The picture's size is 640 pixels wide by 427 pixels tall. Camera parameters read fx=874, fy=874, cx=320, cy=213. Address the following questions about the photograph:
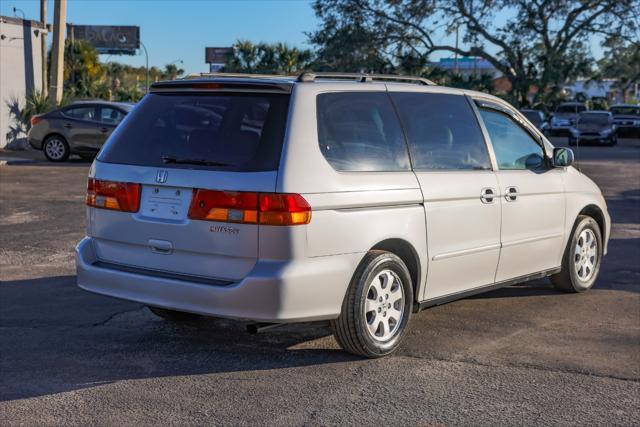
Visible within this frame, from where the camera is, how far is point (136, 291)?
5.28 meters

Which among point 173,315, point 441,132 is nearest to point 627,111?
point 441,132

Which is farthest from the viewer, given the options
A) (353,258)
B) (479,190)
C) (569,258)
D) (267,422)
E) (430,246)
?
(569,258)

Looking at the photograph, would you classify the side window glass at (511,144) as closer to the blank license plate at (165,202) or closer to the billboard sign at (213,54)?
the blank license plate at (165,202)

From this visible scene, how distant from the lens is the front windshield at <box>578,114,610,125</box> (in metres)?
35.9

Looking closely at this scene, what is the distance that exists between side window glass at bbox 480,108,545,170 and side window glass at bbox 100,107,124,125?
617 inches

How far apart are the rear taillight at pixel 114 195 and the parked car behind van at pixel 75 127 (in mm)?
15976

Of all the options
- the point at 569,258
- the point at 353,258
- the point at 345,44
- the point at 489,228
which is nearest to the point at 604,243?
the point at 569,258

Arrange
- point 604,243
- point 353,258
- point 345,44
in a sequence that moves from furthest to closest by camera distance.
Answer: point 345,44 < point 604,243 < point 353,258

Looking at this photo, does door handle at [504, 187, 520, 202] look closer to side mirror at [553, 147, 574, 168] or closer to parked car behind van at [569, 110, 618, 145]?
side mirror at [553, 147, 574, 168]

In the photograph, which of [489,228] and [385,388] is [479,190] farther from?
[385,388]

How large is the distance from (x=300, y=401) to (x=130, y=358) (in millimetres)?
1305

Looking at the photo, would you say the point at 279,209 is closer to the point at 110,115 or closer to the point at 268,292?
the point at 268,292

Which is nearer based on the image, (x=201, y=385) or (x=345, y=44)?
(x=201, y=385)

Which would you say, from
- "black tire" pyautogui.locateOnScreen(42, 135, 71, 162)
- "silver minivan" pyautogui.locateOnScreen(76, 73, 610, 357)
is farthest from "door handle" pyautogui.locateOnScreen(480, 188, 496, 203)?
"black tire" pyautogui.locateOnScreen(42, 135, 71, 162)
